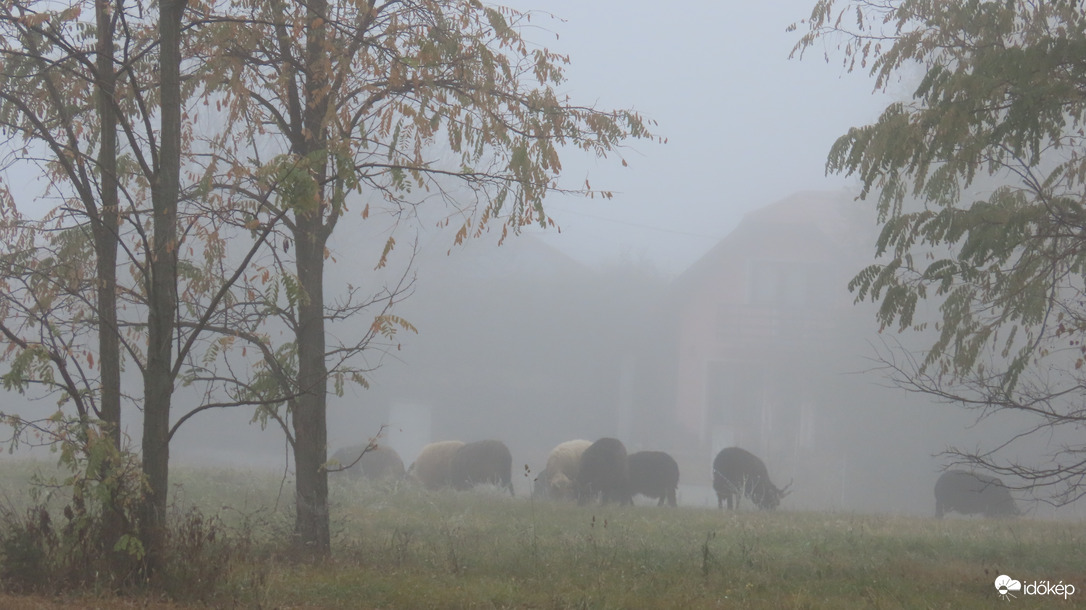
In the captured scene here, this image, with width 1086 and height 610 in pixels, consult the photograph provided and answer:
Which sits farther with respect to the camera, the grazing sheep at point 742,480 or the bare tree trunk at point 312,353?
the grazing sheep at point 742,480

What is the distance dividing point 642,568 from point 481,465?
1968 cm

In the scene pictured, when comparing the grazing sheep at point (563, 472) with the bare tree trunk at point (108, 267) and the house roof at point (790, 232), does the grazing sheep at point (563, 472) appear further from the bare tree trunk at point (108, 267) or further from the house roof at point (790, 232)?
the house roof at point (790, 232)

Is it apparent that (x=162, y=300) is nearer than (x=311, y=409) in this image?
Yes

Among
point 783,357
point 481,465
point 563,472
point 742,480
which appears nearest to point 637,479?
point 563,472

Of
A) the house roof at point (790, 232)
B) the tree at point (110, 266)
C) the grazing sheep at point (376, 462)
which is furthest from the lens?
the house roof at point (790, 232)

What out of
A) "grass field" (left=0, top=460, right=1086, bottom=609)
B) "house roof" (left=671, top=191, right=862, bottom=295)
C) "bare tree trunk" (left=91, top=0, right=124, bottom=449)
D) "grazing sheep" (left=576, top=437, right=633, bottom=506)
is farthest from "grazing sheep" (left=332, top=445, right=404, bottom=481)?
"house roof" (left=671, top=191, right=862, bottom=295)

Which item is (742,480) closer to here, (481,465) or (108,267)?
(481,465)

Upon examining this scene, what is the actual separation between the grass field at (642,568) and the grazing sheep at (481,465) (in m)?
13.0

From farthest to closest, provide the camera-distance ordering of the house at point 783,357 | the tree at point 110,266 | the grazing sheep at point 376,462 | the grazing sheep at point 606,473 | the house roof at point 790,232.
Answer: the house roof at point 790,232 → the house at point 783,357 → the grazing sheep at point 376,462 → the grazing sheep at point 606,473 → the tree at point 110,266

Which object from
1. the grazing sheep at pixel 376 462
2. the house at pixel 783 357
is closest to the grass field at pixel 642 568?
the grazing sheep at pixel 376 462

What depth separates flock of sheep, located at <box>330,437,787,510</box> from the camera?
74.1 ft

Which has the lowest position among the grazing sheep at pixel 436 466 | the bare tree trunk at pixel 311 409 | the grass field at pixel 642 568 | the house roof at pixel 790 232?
the grazing sheep at pixel 436 466

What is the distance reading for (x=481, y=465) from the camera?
89.0 feet

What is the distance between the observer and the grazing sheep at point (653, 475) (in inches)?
907
